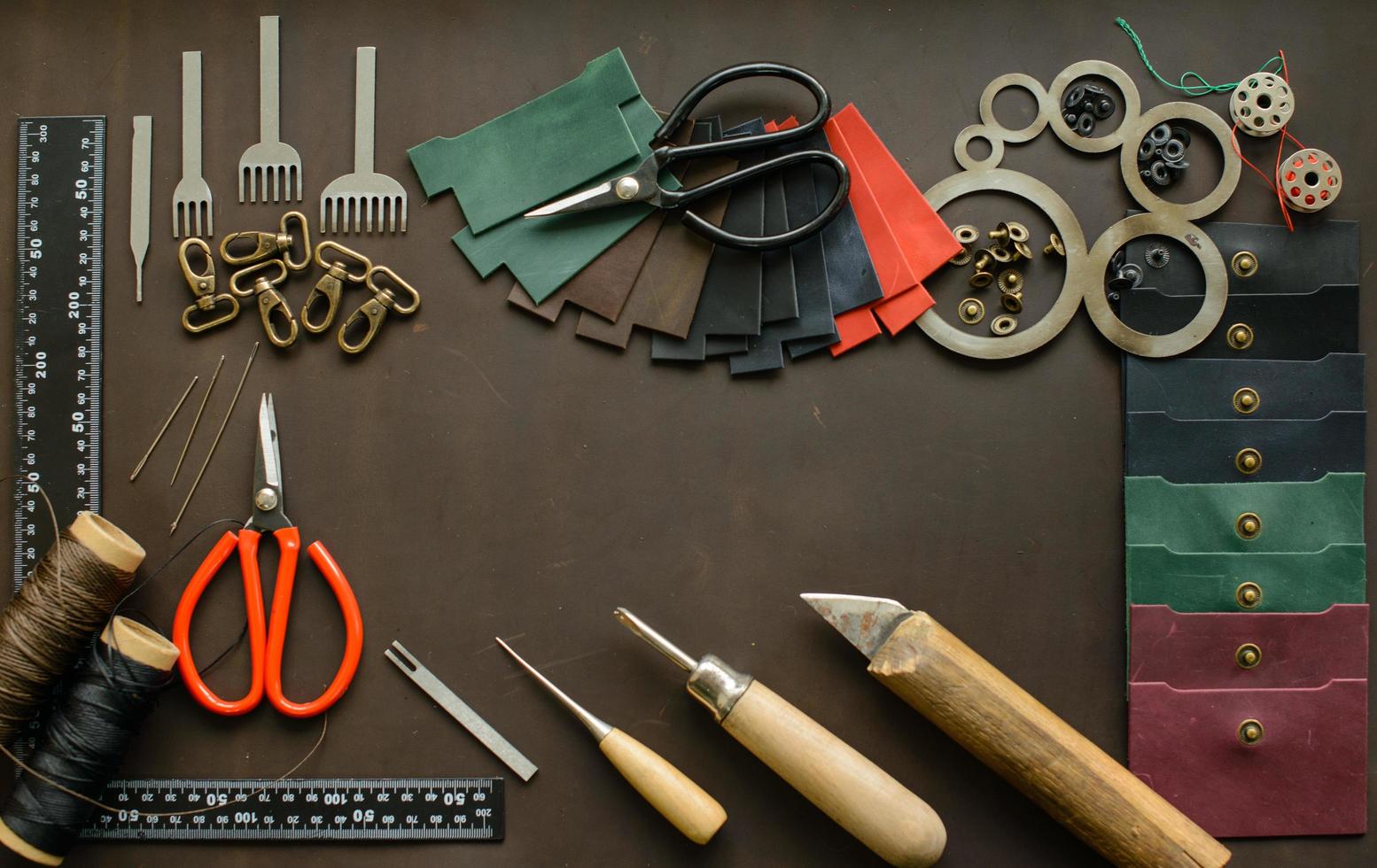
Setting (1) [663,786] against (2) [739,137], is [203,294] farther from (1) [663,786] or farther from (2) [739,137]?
(1) [663,786]

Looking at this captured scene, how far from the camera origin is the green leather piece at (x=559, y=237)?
4.74ft

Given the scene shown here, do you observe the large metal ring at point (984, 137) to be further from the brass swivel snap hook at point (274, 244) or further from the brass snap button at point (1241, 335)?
the brass swivel snap hook at point (274, 244)

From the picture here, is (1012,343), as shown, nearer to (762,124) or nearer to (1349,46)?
(762,124)

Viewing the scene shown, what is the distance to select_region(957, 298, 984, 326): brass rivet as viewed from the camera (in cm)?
145

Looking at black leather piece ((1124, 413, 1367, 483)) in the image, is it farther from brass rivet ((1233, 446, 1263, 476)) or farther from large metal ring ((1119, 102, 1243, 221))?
large metal ring ((1119, 102, 1243, 221))

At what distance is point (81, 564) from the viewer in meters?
1.34

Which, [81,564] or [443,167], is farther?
[443,167]

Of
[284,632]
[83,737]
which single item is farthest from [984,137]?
[83,737]

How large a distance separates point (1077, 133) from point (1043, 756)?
3.11 feet

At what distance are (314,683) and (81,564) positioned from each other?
1.22ft

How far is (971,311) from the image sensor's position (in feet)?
4.77

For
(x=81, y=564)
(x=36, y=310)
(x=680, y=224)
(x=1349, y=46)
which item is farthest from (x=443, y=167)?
(x=1349, y=46)

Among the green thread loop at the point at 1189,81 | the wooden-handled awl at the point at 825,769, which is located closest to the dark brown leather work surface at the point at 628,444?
the green thread loop at the point at 1189,81

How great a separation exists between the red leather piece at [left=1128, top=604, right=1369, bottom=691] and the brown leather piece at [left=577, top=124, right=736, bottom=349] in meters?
0.85
